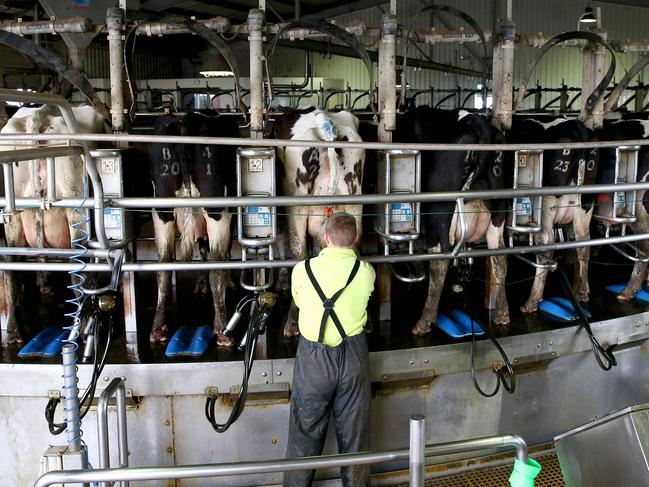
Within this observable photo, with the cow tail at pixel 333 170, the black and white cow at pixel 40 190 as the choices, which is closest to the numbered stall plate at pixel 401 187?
the cow tail at pixel 333 170

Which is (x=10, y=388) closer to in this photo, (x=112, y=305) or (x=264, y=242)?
(x=112, y=305)

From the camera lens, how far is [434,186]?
478cm

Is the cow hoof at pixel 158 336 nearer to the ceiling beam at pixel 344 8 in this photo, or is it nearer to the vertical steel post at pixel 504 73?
the vertical steel post at pixel 504 73

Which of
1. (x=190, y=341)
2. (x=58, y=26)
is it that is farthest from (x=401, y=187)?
(x=58, y=26)

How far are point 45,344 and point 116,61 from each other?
199cm

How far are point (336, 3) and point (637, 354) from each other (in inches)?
626

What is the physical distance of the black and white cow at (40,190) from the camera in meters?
4.32

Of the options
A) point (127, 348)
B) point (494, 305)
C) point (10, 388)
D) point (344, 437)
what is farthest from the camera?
point (494, 305)

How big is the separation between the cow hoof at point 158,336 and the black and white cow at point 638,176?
3.74m

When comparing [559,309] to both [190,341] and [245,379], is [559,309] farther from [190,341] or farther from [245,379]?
[190,341]

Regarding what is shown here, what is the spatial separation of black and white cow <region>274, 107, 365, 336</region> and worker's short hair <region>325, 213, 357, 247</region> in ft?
2.36

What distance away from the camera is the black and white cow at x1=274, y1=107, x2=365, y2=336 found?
4387mm

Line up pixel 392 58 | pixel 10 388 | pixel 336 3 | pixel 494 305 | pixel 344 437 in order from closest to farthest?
1. pixel 344 437
2. pixel 10 388
3. pixel 392 58
4. pixel 494 305
5. pixel 336 3

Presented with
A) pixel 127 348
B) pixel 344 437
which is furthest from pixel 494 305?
pixel 127 348
